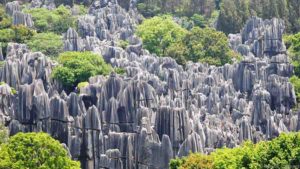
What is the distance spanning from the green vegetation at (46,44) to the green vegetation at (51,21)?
8.05m

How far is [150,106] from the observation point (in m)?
46.1

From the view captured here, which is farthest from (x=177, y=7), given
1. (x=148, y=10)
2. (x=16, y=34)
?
(x=16, y=34)

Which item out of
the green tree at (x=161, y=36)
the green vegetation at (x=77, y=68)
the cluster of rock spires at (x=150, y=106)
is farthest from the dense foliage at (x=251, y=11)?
the green vegetation at (x=77, y=68)

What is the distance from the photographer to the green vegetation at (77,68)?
54.2m

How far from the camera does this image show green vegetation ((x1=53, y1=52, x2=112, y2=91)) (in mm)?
54156

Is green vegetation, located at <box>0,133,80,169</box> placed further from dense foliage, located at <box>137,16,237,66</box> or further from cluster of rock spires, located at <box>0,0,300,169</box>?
dense foliage, located at <box>137,16,237,66</box>

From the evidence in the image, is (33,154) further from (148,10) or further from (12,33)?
(148,10)

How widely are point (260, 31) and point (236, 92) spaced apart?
66.3 feet

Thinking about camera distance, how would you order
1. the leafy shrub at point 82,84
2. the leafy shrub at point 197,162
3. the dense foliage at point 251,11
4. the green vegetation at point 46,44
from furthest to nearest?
the dense foliage at point 251,11
the green vegetation at point 46,44
the leafy shrub at point 82,84
the leafy shrub at point 197,162

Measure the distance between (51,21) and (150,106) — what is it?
34384mm

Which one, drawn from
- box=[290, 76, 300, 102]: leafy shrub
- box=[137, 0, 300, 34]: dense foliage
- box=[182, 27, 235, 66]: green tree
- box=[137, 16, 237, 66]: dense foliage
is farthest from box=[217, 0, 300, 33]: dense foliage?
box=[290, 76, 300, 102]: leafy shrub

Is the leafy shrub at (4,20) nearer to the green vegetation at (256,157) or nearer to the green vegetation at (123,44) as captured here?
the green vegetation at (123,44)

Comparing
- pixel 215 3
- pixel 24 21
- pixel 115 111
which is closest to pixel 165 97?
pixel 115 111

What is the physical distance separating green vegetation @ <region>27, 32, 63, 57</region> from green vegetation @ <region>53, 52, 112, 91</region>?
8.07m
